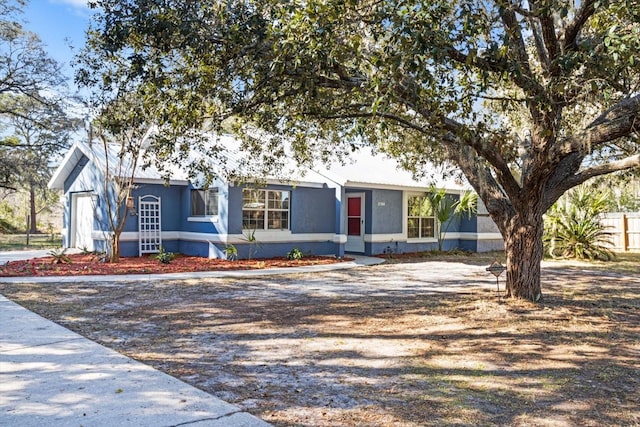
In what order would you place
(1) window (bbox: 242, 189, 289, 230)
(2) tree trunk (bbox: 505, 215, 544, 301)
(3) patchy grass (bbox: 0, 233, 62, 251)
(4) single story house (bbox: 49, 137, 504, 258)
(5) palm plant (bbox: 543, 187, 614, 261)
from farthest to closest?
(3) patchy grass (bbox: 0, 233, 62, 251)
(5) palm plant (bbox: 543, 187, 614, 261)
(1) window (bbox: 242, 189, 289, 230)
(4) single story house (bbox: 49, 137, 504, 258)
(2) tree trunk (bbox: 505, 215, 544, 301)

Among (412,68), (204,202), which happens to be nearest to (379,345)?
(412,68)

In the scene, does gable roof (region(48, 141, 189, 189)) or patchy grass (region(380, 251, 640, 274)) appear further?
gable roof (region(48, 141, 189, 189))

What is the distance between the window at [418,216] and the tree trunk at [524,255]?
1091 centimetres

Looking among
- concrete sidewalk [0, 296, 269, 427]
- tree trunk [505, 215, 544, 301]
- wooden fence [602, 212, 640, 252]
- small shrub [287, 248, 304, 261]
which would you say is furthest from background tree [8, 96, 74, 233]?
wooden fence [602, 212, 640, 252]

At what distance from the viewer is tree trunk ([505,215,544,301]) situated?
8.08m

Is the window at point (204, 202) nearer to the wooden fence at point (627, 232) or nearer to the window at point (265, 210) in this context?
the window at point (265, 210)

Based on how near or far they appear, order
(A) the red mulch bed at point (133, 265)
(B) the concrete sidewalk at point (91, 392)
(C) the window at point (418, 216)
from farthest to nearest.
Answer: (C) the window at point (418, 216) < (A) the red mulch bed at point (133, 265) < (B) the concrete sidewalk at point (91, 392)

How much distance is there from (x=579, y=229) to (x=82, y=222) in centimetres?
1717

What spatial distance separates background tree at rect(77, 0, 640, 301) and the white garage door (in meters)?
10.8

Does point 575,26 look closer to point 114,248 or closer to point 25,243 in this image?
point 114,248

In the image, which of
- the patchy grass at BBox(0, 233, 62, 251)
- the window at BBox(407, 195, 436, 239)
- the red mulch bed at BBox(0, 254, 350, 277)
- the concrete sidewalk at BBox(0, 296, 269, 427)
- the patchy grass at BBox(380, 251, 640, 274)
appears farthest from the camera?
the patchy grass at BBox(0, 233, 62, 251)

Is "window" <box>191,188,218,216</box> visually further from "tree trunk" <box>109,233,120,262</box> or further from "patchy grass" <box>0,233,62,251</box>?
"patchy grass" <box>0,233,62,251</box>

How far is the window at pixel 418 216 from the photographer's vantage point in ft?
63.2

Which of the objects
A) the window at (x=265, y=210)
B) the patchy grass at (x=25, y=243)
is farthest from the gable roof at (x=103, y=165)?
the patchy grass at (x=25, y=243)
